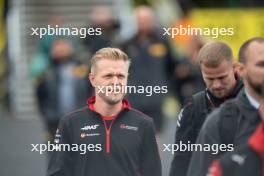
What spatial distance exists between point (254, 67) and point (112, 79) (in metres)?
1.09

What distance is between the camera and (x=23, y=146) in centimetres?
1110

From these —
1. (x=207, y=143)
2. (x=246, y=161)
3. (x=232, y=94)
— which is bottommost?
(x=246, y=161)

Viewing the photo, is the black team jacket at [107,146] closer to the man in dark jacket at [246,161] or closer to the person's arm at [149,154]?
the person's arm at [149,154]

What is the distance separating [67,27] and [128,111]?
1.77 m

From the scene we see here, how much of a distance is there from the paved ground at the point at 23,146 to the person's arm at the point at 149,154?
1.16 ft

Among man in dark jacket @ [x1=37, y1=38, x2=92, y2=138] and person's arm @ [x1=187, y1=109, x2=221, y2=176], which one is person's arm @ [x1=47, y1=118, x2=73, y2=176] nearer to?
person's arm @ [x1=187, y1=109, x2=221, y2=176]

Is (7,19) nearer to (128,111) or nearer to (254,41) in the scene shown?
(128,111)

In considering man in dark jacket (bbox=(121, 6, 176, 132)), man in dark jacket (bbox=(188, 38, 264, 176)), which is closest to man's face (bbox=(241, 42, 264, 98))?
man in dark jacket (bbox=(188, 38, 264, 176))

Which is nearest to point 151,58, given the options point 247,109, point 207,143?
point 207,143

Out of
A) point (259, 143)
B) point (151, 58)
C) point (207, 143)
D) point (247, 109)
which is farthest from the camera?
point (151, 58)

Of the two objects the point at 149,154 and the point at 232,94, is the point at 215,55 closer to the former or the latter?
the point at 232,94

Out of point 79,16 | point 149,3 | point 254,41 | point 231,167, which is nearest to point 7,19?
point 79,16

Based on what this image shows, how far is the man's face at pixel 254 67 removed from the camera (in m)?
5.17

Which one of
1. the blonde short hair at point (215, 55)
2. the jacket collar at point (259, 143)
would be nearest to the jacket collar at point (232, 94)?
the blonde short hair at point (215, 55)
